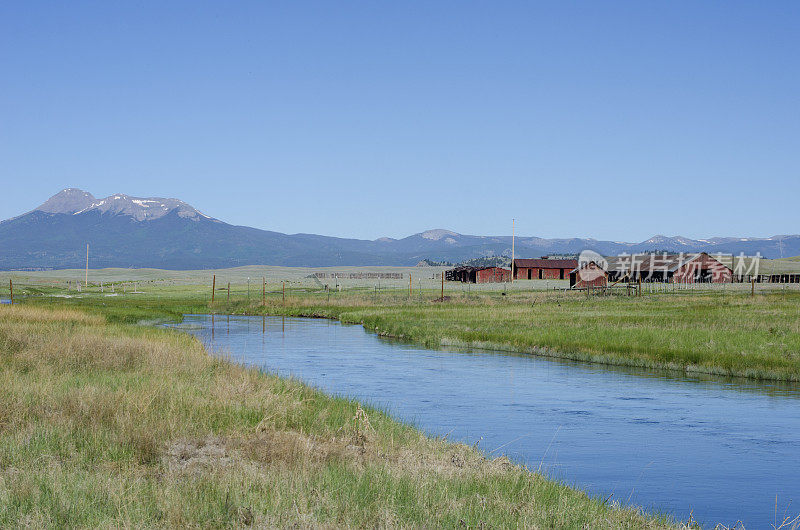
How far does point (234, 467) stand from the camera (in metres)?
12.2

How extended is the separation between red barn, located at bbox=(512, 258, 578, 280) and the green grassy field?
123523 millimetres

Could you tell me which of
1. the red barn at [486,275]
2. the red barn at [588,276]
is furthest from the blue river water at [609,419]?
the red barn at [486,275]

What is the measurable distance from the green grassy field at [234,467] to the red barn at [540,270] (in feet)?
405

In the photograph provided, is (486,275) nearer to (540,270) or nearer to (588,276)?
(540,270)

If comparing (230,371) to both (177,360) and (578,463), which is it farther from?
(578,463)

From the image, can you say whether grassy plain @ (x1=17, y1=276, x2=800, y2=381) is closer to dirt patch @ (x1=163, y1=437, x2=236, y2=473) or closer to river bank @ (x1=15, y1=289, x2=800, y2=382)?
river bank @ (x1=15, y1=289, x2=800, y2=382)

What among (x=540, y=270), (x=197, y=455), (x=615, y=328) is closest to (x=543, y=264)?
(x=540, y=270)

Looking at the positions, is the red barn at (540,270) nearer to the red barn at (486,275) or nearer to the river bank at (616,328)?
the red barn at (486,275)

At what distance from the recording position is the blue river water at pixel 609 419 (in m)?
15.9

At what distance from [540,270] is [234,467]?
435 feet

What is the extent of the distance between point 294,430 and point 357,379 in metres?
14.9

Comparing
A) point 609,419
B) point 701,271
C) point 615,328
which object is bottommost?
point 609,419

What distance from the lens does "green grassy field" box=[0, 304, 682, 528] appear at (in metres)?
9.84

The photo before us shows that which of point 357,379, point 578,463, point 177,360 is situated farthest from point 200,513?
point 357,379
